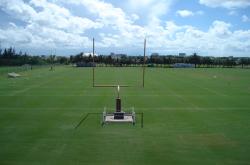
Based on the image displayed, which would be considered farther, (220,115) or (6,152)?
(220,115)

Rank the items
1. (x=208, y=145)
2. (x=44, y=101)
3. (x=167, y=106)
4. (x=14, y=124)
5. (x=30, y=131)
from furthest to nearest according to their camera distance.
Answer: (x=44, y=101)
(x=167, y=106)
(x=14, y=124)
(x=30, y=131)
(x=208, y=145)

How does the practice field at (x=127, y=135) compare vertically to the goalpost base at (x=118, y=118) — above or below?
below

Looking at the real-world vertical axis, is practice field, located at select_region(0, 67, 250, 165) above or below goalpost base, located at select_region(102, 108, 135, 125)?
below

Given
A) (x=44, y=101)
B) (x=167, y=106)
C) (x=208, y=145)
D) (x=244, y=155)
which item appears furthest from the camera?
(x=44, y=101)

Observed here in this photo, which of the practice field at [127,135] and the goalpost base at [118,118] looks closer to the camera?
the practice field at [127,135]

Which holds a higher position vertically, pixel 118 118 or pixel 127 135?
pixel 118 118

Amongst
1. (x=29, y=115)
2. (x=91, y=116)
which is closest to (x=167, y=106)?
(x=91, y=116)

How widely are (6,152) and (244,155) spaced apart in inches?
307

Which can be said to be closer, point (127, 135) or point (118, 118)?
point (127, 135)

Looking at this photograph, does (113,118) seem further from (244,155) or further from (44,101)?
(44,101)

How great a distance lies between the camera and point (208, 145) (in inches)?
528

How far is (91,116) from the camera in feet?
63.8

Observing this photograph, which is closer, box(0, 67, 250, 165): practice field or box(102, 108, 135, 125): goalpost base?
box(0, 67, 250, 165): practice field

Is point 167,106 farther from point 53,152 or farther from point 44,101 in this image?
point 53,152
